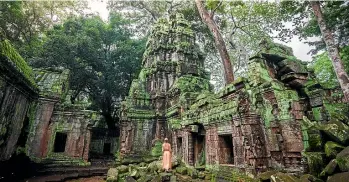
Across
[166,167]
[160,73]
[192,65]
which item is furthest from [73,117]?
[192,65]

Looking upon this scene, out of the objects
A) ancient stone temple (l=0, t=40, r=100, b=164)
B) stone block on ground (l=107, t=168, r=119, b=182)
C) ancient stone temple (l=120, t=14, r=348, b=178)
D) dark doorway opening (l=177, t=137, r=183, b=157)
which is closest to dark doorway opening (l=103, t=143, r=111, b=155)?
ancient stone temple (l=0, t=40, r=100, b=164)

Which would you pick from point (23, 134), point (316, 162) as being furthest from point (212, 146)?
point (23, 134)

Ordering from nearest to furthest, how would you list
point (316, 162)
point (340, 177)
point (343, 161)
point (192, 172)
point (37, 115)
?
point (340, 177) < point (343, 161) < point (316, 162) < point (192, 172) < point (37, 115)

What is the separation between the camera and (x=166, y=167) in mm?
9008

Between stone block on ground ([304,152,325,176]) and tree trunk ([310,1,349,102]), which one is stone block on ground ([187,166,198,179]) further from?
tree trunk ([310,1,349,102])

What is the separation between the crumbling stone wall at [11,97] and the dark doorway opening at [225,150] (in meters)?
7.97

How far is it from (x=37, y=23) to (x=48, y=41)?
17.5 ft

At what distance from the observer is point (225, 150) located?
27.0 feet

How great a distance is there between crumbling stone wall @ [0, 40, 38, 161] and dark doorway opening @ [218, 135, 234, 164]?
314 inches

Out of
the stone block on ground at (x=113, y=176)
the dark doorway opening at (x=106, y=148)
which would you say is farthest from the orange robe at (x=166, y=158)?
the dark doorway opening at (x=106, y=148)

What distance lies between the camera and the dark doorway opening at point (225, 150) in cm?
802

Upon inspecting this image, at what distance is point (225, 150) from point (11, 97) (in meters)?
8.52

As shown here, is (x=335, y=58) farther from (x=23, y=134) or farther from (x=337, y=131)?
(x=23, y=134)

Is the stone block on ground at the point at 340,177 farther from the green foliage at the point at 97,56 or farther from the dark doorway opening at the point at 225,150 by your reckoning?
the green foliage at the point at 97,56
